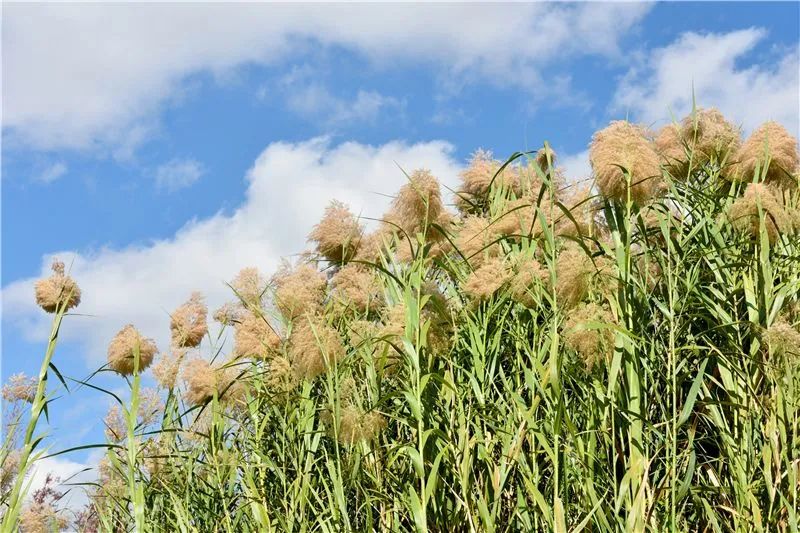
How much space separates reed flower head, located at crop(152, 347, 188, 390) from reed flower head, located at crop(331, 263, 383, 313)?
2.93ft

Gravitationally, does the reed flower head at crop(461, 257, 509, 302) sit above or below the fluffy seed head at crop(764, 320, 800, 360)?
above

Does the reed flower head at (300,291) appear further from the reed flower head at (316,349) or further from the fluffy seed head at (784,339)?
the fluffy seed head at (784,339)

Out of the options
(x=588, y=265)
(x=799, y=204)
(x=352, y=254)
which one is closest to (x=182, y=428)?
(x=352, y=254)

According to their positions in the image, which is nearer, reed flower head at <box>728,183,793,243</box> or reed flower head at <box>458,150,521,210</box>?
reed flower head at <box>728,183,793,243</box>

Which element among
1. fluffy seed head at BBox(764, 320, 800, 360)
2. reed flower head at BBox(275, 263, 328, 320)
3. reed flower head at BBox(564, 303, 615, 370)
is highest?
reed flower head at BBox(275, 263, 328, 320)

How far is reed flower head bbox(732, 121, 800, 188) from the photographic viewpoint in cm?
370

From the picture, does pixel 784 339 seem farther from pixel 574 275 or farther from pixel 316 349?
pixel 316 349

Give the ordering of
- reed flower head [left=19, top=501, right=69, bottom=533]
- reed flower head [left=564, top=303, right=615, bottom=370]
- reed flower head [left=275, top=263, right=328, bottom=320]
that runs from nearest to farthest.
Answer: reed flower head [left=564, top=303, right=615, bottom=370], reed flower head [left=275, top=263, right=328, bottom=320], reed flower head [left=19, top=501, right=69, bottom=533]

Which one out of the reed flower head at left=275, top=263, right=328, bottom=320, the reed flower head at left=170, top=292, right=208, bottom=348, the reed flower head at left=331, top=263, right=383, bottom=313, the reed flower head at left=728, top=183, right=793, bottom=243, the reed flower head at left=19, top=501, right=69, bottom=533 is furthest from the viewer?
the reed flower head at left=19, top=501, right=69, bottom=533

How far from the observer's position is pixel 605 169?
2.89 metres

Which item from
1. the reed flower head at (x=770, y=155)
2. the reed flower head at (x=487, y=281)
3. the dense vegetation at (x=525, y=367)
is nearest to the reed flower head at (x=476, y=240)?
the dense vegetation at (x=525, y=367)

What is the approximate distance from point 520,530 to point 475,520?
0.25 meters

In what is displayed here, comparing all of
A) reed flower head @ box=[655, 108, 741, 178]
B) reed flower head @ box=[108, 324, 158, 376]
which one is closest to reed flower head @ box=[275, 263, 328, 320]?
reed flower head @ box=[108, 324, 158, 376]

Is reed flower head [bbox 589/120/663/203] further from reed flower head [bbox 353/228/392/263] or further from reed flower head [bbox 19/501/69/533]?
reed flower head [bbox 19/501/69/533]
